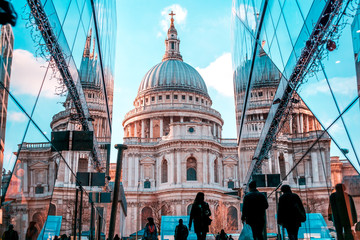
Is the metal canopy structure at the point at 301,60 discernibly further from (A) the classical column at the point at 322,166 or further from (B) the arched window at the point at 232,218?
(B) the arched window at the point at 232,218

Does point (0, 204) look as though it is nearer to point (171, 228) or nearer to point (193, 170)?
point (171, 228)

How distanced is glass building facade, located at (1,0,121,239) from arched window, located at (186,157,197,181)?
1824 inches

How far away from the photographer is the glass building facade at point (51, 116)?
682 centimetres

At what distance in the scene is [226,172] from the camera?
66562 millimetres

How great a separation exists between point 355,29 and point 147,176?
199 ft

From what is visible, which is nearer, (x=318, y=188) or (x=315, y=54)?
(x=315, y=54)

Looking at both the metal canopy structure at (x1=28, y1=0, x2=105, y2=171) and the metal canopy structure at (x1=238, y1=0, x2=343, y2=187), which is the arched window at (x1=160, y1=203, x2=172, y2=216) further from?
the metal canopy structure at (x1=28, y1=0, x2=105, y2=171)

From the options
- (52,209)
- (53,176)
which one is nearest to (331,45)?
(53,176)

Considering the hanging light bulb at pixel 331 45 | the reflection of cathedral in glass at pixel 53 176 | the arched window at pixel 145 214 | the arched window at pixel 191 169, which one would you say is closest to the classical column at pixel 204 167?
the arched window at pixel 191 169

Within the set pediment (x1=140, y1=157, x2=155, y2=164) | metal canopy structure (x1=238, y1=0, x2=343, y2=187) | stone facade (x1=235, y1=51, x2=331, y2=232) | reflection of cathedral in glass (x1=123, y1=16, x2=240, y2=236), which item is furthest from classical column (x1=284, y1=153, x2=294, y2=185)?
pediment (x1=140, y1=157, x2=155, y2=164)

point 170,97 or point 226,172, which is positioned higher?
point 170,97

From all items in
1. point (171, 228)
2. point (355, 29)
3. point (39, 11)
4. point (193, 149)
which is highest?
point (193, 149)

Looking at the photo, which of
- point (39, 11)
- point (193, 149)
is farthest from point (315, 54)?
Answer: point (193, 149)

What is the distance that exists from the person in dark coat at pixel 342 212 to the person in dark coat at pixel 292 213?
584 millimetres
